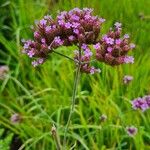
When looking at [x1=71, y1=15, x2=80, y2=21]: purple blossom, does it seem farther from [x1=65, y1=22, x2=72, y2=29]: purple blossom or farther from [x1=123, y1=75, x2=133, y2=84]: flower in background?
[x1=123, y1=75, x2=133, y2=84]: flower in background

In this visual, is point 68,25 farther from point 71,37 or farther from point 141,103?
A: point 141,103

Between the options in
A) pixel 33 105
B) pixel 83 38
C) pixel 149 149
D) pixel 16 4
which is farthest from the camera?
pixel 16 4

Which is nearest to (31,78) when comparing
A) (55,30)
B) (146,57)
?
(146,57)

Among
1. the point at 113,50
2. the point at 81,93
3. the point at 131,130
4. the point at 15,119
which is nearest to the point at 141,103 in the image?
the point at 131,130

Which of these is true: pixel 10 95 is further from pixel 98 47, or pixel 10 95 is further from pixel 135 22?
pixel 98 47

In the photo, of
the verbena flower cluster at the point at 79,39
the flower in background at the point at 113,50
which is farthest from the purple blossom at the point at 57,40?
the flower in background at the point at 113,50
